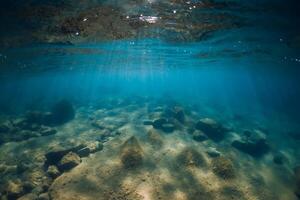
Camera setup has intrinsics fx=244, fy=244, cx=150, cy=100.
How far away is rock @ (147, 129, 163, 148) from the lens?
1570cm

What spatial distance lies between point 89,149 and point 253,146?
1164cm

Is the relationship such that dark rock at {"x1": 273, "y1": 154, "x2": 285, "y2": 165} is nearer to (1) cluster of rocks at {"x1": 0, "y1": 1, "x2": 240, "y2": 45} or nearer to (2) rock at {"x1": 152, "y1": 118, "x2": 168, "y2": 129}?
(2) rock at {"x1": 152, "y1": 118, "x2": 168, "y2": 129}

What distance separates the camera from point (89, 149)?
566 inches

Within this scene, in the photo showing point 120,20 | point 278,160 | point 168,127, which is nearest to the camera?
point 120,20

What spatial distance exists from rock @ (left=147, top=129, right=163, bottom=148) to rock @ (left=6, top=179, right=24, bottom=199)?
773cm

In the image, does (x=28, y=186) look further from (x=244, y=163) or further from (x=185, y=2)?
(x=244, y=163)

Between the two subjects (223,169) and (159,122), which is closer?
(223,169)

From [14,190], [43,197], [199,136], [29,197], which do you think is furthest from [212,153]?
[14,190]

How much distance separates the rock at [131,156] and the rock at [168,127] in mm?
6122

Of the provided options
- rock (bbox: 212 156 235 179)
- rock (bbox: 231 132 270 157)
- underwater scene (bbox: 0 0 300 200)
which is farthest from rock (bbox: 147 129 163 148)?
rock (bbox: 231 132 270 157)

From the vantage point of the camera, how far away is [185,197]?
10773 mm

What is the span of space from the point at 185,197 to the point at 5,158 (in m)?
12.1

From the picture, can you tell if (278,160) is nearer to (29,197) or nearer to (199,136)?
(199,136)

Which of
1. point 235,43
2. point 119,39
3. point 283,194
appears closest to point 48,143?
point 119,39
